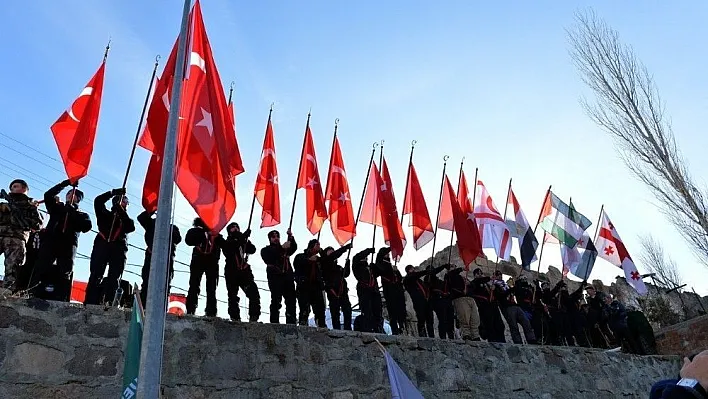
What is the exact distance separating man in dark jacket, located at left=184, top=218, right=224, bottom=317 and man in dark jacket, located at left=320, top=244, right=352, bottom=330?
5.59 ft

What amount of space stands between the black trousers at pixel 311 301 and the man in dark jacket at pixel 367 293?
2.51ft

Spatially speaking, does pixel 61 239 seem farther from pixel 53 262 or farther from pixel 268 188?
pixel 268 188

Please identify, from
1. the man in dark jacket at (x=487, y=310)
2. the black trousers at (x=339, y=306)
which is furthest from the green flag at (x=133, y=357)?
the man in dark jacket at (x=487, y=310)

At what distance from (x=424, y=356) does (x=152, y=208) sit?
4140 mm

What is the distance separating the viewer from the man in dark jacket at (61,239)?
6.27m

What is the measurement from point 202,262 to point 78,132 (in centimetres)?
209

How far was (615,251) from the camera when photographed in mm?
12914

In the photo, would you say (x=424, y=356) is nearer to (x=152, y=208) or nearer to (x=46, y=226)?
(x=152, y=208)

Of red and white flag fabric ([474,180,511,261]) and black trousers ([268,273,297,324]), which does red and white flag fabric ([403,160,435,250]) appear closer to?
red and white flag fabric ([474,180,511,261])

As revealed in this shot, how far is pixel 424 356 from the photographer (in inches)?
311

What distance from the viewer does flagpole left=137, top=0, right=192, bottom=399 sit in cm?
365

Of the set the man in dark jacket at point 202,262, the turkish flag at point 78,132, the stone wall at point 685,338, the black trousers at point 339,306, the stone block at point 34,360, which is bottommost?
the stone block at point 34,360

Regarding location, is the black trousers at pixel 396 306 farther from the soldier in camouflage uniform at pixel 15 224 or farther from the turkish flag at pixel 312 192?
the soldier in camouflage uniform at pixel 15 224

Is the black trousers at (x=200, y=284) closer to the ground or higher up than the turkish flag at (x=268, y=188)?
closer to the ground
